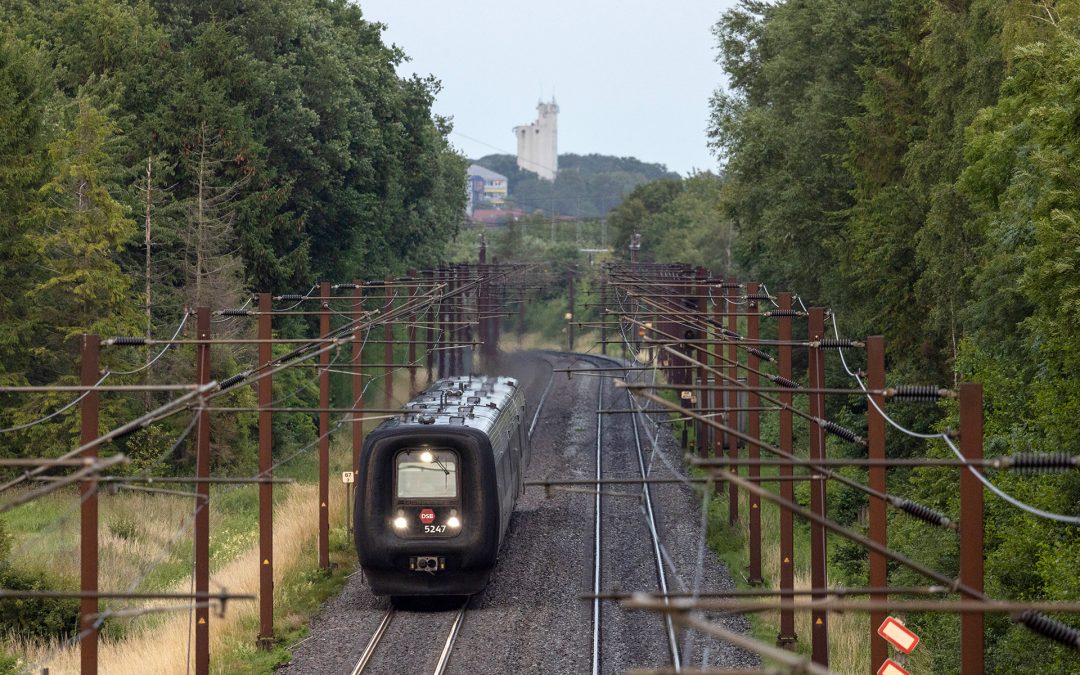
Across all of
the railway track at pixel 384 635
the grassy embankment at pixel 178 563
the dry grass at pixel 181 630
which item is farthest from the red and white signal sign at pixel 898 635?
the dry grass at pixel 181 630

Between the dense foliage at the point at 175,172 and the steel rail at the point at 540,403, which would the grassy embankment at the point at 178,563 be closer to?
the dense foliage at the point at 175,172

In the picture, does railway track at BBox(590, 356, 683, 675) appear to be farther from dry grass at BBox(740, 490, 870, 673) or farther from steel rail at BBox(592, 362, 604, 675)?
dry grass at BBox(740, 490, 870, 673)

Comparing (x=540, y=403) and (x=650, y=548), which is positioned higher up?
(x=540, y=403)

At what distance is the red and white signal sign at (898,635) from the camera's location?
12.2m

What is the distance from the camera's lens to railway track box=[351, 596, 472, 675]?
17.6 metres

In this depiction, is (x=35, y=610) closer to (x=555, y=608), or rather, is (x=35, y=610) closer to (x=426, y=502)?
(x=426, y=502)

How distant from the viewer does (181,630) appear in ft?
64.4

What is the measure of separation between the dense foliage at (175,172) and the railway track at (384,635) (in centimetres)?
1651

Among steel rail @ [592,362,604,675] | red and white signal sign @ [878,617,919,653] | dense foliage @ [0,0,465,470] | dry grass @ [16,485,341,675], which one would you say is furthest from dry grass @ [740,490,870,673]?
dense foliage @ [0,0,465,470]

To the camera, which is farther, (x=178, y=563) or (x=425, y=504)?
(x=178, y=563)

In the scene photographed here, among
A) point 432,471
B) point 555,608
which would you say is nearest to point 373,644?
point 432,471

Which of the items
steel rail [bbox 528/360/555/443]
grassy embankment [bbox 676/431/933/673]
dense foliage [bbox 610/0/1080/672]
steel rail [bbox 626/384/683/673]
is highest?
dense foliage [bbox 610/0/1080/672]

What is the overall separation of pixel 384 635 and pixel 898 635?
9007mm

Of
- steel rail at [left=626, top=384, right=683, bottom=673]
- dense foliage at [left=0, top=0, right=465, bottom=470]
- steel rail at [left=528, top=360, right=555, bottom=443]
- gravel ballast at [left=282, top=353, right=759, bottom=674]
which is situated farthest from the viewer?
steel rail at [left=528, top=360, right=555, bottom=443]
